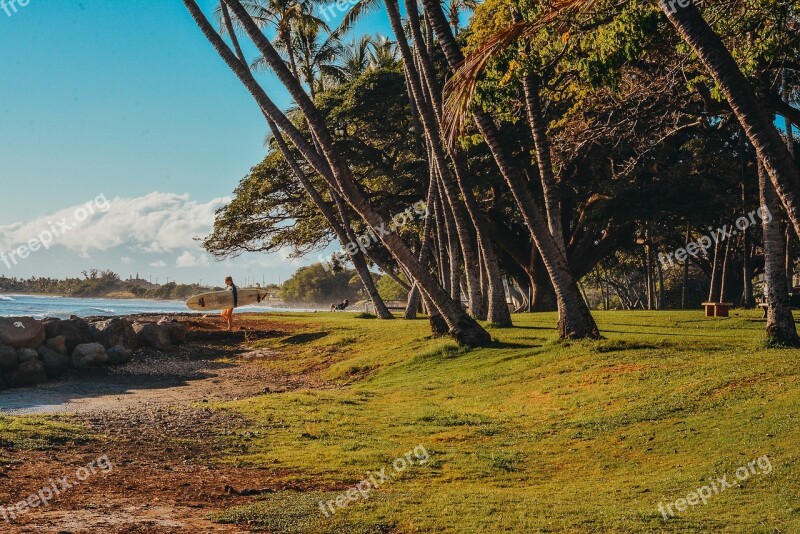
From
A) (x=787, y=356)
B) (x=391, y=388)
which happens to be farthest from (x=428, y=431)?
(x=787, y=356)

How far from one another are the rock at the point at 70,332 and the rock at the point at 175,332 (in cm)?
370

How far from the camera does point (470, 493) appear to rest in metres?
8.12

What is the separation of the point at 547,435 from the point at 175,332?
21.4 metres

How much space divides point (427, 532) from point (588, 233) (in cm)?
2678

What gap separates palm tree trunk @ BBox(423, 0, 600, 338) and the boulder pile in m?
13.7

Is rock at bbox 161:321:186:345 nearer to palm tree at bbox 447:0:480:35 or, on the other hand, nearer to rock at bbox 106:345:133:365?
rock at bbox 106:345:133:365

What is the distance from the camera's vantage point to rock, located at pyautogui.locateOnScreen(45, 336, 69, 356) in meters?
24.3

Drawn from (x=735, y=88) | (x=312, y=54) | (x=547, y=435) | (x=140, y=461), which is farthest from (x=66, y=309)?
(x=735, y=88)

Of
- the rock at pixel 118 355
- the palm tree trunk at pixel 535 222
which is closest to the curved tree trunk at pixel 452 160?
the palm tree trunk at pixel 535 222

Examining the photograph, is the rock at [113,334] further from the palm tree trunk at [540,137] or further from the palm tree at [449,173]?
the palm tree trunk at [540,137]

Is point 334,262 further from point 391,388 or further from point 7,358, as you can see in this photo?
point 391,388

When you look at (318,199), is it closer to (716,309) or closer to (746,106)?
(716,309)

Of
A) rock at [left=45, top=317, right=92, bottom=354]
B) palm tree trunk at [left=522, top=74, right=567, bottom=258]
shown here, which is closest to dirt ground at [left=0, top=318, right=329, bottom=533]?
rock at [left=45, top=317, right=92, bottom=354]

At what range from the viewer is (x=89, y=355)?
79.6ft
